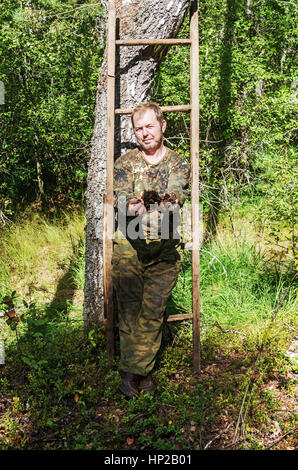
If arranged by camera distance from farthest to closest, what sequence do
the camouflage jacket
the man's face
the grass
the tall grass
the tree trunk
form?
1. the tall grass
2. the tree trunk
3. the camouflage jacket
4. the man's face
5. the grass

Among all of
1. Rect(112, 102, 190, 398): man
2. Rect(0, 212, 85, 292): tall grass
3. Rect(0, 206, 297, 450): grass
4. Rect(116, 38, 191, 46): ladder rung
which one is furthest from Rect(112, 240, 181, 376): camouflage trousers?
Rect(0, 212, 85, 292): tall grass

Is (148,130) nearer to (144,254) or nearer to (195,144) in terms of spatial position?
(195,144)

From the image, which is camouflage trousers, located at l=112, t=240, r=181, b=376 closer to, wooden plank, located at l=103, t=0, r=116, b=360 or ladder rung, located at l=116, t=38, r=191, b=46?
wooden plank, located at l=103, t=0, r=116, b=360

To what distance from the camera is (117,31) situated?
3.15 meters

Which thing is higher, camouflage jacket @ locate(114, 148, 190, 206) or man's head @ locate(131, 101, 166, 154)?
man's head @ locate(131, 101, 166, 154)

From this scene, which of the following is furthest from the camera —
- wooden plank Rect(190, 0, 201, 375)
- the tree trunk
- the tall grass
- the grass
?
the tall grass

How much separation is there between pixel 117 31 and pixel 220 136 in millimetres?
2918

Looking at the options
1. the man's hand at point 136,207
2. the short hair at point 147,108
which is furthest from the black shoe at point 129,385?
the short hair at point 147,108

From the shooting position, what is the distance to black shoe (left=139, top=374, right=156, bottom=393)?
2.82m

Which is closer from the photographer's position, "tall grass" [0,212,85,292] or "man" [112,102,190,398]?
"man" [112,102,190,398]

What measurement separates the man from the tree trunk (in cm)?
48

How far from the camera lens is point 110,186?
118 inches

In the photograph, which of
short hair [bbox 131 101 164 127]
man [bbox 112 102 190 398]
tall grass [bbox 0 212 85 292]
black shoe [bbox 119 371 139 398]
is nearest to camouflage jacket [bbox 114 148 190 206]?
man [bbox 112 102 190 398]

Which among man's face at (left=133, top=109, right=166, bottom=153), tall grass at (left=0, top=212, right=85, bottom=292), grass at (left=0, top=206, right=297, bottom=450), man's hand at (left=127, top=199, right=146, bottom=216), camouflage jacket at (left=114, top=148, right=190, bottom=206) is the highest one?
man's face at (left=133, top=109, right=166, bottom=153)
